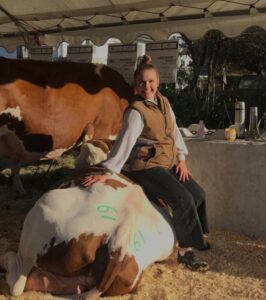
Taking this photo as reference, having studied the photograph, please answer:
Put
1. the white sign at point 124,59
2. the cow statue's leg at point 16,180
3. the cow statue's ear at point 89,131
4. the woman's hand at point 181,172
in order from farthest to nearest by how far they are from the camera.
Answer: the white sign at point 124,59 → the cow statue's leg at point 16,180 → the cow statue's ear at point 89,131 → the woman's hand at point 181,172

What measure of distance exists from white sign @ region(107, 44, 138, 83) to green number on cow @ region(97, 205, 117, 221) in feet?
13.0

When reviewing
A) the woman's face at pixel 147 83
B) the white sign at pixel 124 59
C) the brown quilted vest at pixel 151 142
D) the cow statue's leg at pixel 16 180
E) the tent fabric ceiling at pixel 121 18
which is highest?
the tent fabric ceiling at pixel 121 18

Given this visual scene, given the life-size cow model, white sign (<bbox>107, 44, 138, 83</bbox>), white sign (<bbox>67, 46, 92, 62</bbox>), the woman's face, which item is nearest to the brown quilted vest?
the woman's face

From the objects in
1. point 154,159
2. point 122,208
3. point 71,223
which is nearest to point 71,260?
point 71,223

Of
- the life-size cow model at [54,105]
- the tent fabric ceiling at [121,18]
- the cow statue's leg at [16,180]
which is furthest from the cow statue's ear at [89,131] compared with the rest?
the tent fabric ceiling at [121,18]

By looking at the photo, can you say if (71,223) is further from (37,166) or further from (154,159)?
(37,166)

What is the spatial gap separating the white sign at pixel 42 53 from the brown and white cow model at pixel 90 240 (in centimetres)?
479

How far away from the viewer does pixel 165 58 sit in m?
6.72

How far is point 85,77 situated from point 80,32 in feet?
5.42

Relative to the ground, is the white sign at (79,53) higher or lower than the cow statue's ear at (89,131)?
higher

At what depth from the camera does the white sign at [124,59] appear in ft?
23.3

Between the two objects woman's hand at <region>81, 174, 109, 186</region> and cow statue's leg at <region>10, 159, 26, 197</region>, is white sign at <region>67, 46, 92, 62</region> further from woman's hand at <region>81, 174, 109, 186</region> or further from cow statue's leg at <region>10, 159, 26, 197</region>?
woman's hand at <region>81, 174, 109, 186</region>

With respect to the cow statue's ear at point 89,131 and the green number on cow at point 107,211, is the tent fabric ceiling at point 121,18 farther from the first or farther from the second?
the green number on cow at point 107,211

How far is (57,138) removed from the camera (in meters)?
6.07
